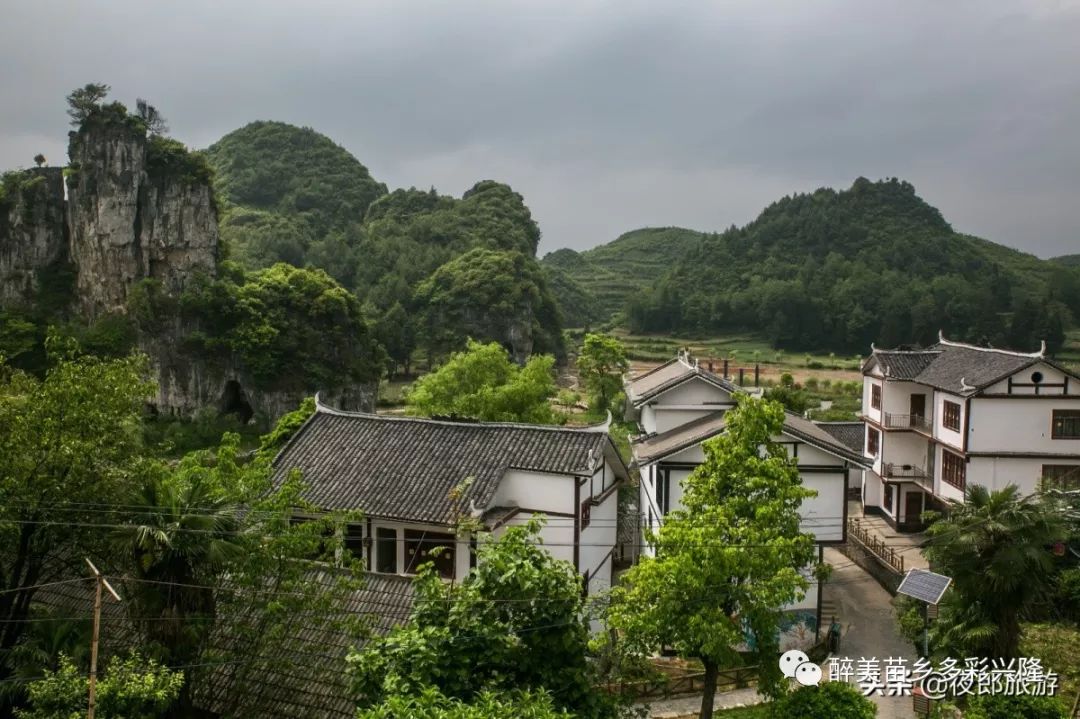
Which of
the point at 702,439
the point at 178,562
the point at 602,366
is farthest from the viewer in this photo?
the point at 602,366

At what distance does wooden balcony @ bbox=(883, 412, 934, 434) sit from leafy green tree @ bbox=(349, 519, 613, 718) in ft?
69.1

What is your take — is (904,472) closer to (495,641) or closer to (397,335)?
(495,641)

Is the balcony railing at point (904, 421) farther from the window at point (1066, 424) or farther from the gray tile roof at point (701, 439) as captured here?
the gray tile roof at point (701, 439)

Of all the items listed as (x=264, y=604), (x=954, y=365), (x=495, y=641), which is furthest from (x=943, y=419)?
(x=264, y=604)

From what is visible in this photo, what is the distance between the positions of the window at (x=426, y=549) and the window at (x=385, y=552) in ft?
1.20

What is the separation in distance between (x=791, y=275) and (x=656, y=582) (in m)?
105

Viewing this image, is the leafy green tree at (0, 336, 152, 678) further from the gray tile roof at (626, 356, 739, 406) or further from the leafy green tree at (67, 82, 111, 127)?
the leafy green tree at (67, 82, 111, 127)

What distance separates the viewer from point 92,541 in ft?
40.1

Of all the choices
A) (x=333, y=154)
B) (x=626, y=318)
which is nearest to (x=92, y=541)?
(x=626, y=318)

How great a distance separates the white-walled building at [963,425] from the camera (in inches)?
901

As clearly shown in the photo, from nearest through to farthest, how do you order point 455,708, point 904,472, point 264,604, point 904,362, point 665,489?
point 455,708 → point 264,604 → point 665,489 → point 904,472 → point 904,362

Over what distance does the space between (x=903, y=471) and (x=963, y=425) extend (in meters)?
4.47

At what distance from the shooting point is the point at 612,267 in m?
169

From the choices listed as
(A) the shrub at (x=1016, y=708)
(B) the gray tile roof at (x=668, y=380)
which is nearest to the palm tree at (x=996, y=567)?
(A) the shrub at (x=1016, y=708)
